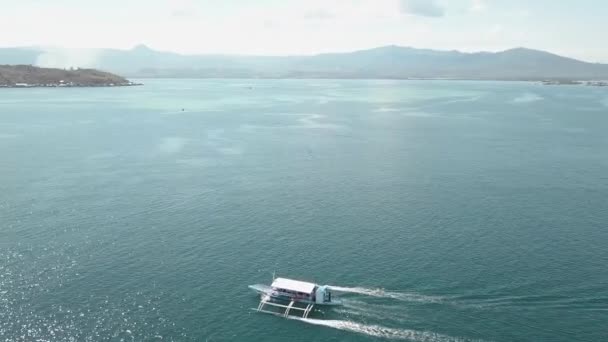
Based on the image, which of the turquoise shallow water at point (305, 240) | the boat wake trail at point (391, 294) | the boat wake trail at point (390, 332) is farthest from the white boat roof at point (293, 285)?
the boat wake trail at point (390, 332)

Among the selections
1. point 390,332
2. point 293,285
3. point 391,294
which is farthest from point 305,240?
point 390,332

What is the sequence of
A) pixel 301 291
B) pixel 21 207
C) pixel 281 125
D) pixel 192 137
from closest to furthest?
pixel 301 291 → pixel 21 207 → pixel 192 137 → pixel 281 125

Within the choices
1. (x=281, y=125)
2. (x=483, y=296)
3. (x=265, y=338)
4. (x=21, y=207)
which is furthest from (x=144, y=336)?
(x=281, y=125)

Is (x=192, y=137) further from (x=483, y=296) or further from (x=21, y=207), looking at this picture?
(x=483, y=296)

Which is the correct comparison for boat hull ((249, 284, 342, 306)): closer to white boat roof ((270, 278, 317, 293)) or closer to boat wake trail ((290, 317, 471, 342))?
white boat roof ((270, 278, 317, 293))

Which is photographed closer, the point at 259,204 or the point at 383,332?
the point at 383,332

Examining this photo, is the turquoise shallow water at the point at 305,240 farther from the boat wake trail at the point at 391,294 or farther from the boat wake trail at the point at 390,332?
the boat wake trail at the point at 391,294

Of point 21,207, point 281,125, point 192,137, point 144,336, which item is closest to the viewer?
point 144,336
